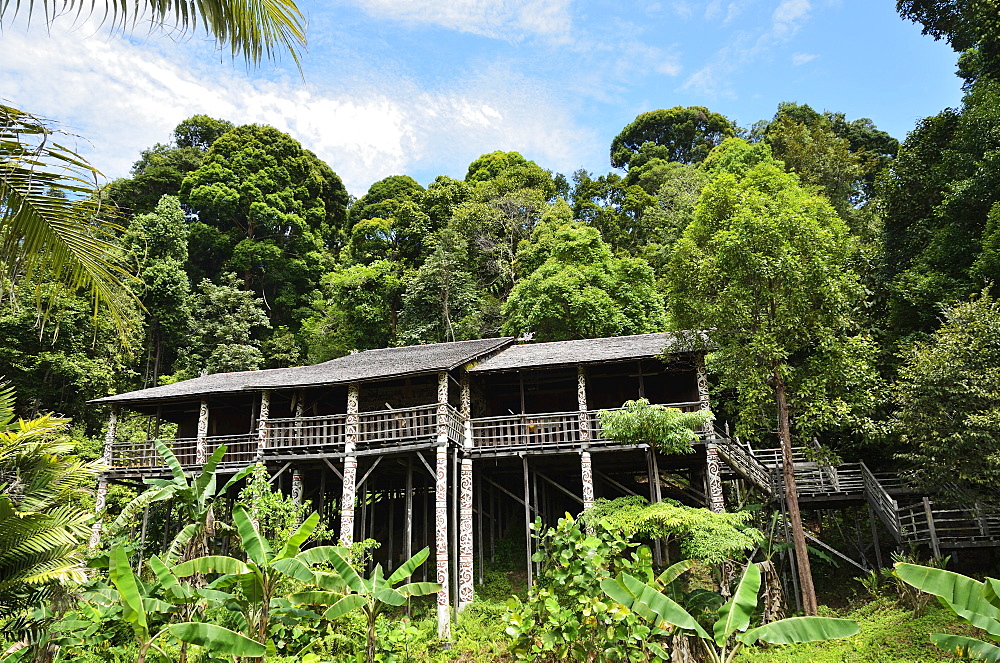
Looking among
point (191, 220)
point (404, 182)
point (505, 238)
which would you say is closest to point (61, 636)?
point (505, 238)

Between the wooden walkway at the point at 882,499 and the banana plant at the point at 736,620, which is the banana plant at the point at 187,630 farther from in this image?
the wooden walkway at the point at 882,499

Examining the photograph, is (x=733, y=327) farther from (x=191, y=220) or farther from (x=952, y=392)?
(x=191, y=220)

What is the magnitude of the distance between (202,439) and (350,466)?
4.76 m

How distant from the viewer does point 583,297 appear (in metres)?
28.5

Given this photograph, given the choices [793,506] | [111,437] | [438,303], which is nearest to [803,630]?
[793,506]

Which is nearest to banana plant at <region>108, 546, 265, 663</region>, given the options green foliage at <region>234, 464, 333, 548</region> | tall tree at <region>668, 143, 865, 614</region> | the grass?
green foliage at <region>234, 464, 333, 548</region>

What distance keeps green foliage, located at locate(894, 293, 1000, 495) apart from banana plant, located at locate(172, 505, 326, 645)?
12564 millimetres

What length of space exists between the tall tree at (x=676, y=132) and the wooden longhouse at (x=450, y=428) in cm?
3198

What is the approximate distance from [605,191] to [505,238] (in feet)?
36.4

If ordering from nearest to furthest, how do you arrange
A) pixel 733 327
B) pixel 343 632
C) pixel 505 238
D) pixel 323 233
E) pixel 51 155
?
1. pixel 51 155
2. pixel 343 632
3. pixel 733 327
4. pixel 505 238
5. pixel 323 233

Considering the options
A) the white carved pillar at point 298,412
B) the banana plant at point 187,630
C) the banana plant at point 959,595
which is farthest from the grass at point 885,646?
the white carved pillar at point 298,412

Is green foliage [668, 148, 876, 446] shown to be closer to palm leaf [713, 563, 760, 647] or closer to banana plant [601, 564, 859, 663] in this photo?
palm leaf [713, 563, 760, 647]

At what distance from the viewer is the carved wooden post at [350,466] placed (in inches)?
674

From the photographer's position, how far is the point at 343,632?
12.1 meters
